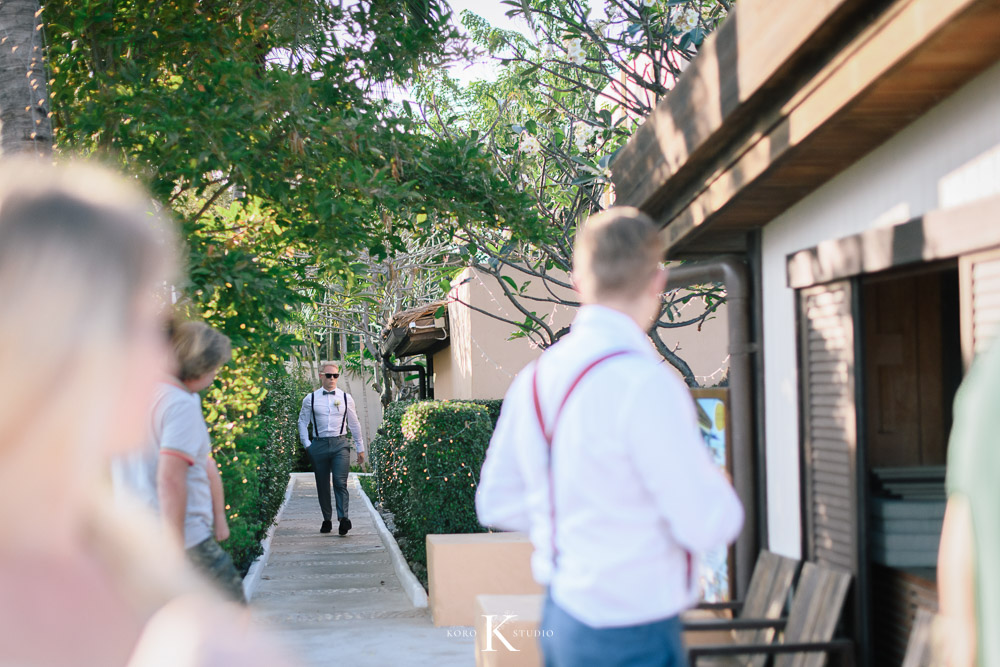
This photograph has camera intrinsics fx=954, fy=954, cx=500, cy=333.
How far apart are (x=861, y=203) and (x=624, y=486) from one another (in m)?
2.23

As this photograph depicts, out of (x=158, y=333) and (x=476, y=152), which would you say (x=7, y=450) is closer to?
(x=158, y=333)

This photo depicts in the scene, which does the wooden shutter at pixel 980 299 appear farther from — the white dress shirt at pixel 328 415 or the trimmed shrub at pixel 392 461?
the white dress shirt at pixel 328 415

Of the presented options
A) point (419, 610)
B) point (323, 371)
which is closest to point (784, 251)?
point (419, 610)

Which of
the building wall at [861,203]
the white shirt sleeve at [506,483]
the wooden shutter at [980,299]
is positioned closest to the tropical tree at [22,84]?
the white shirt sleeve at [506,483]

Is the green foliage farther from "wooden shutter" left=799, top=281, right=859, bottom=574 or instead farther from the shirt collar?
the shirt collar

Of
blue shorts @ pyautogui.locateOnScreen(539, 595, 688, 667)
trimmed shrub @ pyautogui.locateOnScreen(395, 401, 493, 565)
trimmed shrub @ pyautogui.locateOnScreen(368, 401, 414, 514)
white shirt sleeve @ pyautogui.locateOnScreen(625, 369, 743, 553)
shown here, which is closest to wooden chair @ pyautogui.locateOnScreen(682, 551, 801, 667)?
blue shorts @ pyautogui.locateOnScreen(539, 595, 688, 667)

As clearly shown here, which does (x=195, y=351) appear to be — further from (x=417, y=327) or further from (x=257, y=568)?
(x=417, y=327)

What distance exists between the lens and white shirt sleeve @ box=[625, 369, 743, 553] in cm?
253

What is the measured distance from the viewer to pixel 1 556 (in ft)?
2.64

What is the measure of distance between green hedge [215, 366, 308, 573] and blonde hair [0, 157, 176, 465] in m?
6.23

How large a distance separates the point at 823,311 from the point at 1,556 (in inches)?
158

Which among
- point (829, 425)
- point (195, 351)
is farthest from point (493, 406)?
point (829, 425)

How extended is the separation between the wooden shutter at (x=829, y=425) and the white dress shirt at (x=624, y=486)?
171 centimetres

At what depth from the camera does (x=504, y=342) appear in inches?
713
